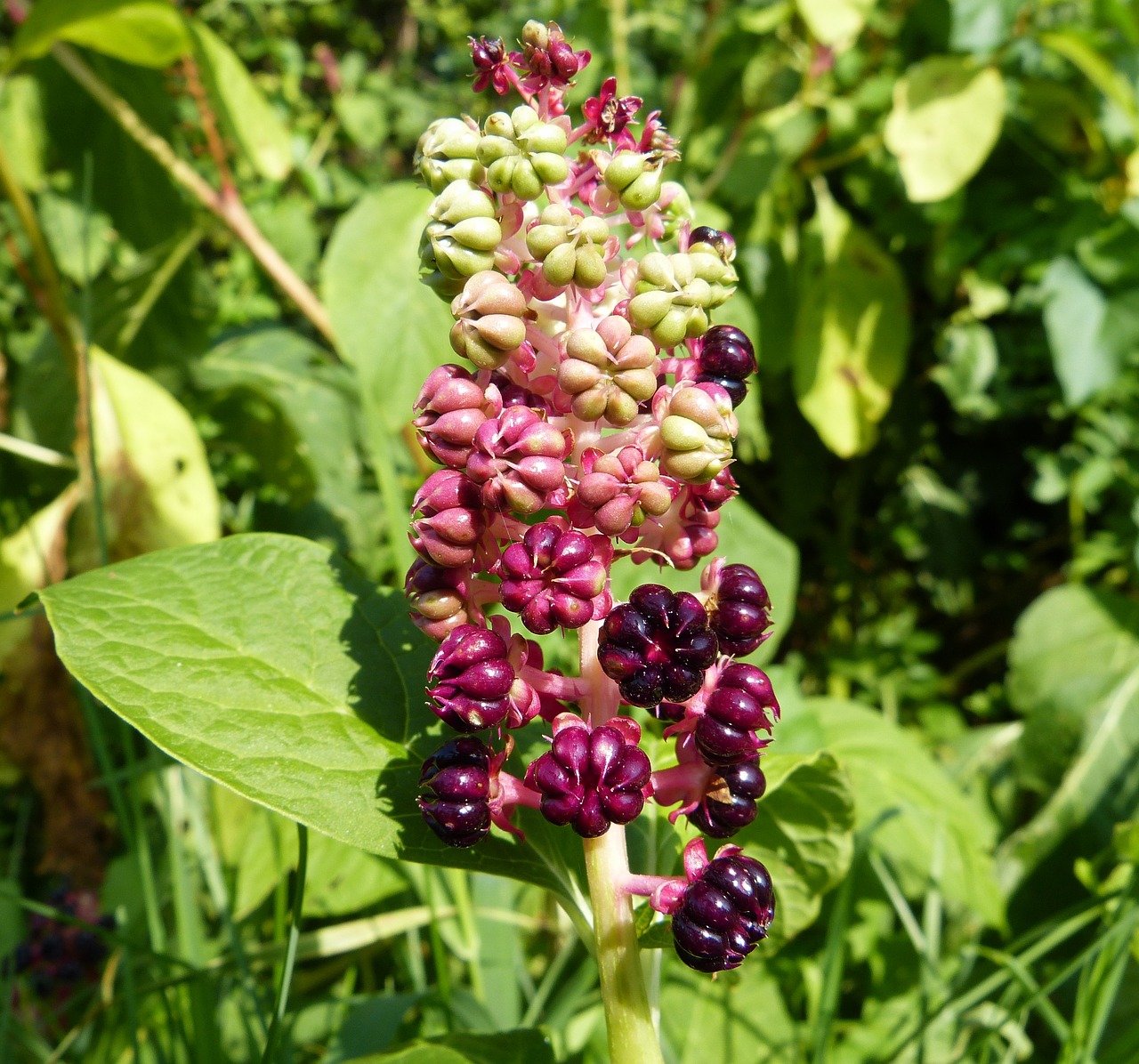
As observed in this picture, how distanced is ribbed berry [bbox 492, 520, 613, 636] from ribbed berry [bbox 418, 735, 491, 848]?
136mm

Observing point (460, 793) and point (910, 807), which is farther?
point (910, 807)

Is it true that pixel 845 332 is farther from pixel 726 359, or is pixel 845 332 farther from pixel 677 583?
pixel 726 359

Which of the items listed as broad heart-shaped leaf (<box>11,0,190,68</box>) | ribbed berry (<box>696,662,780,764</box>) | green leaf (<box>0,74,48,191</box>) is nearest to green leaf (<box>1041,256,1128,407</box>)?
ribbed berry (<box>696,662,780,764</box>)

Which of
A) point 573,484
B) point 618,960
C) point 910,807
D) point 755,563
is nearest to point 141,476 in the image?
point 755,563

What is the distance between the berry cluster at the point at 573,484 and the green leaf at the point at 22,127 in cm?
246

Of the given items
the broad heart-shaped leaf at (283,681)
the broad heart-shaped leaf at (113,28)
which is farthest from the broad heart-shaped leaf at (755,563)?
the broad heart-shaped leaf at (113,28)

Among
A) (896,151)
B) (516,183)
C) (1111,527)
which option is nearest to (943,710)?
(1111,527)

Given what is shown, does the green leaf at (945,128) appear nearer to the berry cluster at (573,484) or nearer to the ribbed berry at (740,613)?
the berry cluster at (573,484)

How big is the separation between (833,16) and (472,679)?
88.4 inches

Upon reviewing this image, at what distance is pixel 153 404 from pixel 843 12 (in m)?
1.94

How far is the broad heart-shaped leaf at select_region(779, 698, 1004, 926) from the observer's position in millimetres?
1812

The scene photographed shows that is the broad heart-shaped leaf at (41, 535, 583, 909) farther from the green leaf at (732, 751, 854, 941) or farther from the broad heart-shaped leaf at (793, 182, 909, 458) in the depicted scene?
the broad heart-shaped leaf at (793, 182, 909, 458)

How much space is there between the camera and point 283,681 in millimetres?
1020

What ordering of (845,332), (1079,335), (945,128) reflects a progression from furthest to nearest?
(845,332), (1079,335), (945,128)
